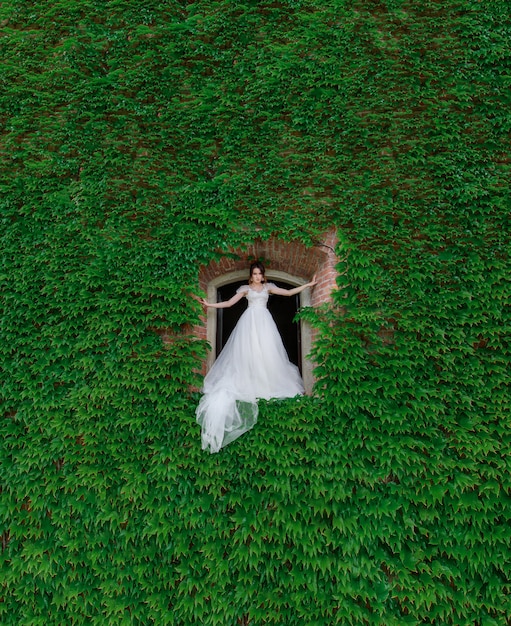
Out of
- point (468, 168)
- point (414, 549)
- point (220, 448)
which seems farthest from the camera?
point (468, 168)

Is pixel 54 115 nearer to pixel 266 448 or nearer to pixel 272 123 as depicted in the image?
pixel 272 123

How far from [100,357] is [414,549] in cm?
360

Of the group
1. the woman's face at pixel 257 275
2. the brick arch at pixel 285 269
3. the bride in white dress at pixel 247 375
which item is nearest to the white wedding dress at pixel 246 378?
the bride in white dress at pixel 247 375

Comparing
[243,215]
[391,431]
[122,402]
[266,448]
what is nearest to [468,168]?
[243,215]

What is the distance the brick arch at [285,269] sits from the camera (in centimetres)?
405

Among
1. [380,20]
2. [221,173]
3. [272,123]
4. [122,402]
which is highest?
[380,20]

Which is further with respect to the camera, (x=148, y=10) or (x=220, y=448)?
(x=148, y=10)

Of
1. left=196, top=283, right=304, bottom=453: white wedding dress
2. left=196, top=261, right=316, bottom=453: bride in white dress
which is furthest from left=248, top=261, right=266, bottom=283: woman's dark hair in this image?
left=196, top=283, right=304, bottom=453: white wedding dress

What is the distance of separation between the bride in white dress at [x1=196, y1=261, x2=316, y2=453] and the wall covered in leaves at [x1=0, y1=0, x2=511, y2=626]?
192 millimetres

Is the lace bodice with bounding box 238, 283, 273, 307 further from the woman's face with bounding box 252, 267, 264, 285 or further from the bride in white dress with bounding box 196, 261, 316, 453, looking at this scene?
the woman's face with bounding box 252, 267, 264, 285

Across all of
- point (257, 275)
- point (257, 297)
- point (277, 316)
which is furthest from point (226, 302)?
point (277, 316)

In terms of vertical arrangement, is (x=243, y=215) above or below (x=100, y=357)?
above

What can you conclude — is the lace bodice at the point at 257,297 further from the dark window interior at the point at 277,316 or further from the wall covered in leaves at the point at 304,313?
the wall covered in leaves at the point at 304,313

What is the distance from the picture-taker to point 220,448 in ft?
11.7
